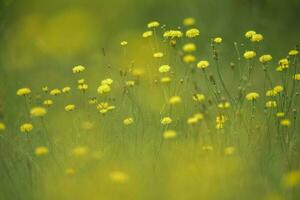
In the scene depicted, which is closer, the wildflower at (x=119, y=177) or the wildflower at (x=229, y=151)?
the wildflower at (x=119, y=177)

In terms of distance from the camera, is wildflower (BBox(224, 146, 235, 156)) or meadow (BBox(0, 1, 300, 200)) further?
A: wildflower (BBox(224, 146, 235, 156))

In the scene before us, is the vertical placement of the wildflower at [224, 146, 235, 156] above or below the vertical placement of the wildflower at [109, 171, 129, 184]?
above

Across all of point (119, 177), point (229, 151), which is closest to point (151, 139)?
point (229, 151)

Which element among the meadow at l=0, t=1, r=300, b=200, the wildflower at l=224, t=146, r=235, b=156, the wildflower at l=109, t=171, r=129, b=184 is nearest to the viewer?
the wildflower at l=109, t=171, r=129, b=184

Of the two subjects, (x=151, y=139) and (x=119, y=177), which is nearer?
(x=119, y=177)

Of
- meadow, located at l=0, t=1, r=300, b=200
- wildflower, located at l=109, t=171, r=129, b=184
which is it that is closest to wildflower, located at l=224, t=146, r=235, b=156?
meadow, located at l=0, t=1, r=300, b=200

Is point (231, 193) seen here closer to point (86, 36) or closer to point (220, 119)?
point (220, 119)

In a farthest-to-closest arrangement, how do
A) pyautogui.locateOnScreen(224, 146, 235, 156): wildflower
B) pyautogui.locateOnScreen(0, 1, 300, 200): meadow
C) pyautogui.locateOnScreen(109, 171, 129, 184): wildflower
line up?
pyautogui.locateOnScreen(224, 146, 235, 156): wildflower
pyautogui.locateOnScreen(0, 1, 300, 200): meadow
pyautogui.locateOnScreen(109, 171, 129, 184): wildflower

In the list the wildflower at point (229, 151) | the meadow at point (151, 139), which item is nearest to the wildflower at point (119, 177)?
the meadow at point (151, 139)

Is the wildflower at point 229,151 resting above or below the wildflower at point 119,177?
above

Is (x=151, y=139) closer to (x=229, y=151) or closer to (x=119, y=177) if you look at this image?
(x=229, y=151)

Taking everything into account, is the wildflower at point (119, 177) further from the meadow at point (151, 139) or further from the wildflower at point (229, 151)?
the wildflower at point (229, 151)

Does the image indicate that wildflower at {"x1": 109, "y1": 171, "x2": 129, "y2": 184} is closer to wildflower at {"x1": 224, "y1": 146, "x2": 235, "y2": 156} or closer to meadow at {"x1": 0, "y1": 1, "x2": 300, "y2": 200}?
meadow at {"x1": 0, "y1": 1, "x2": 300, "y2": 200}
